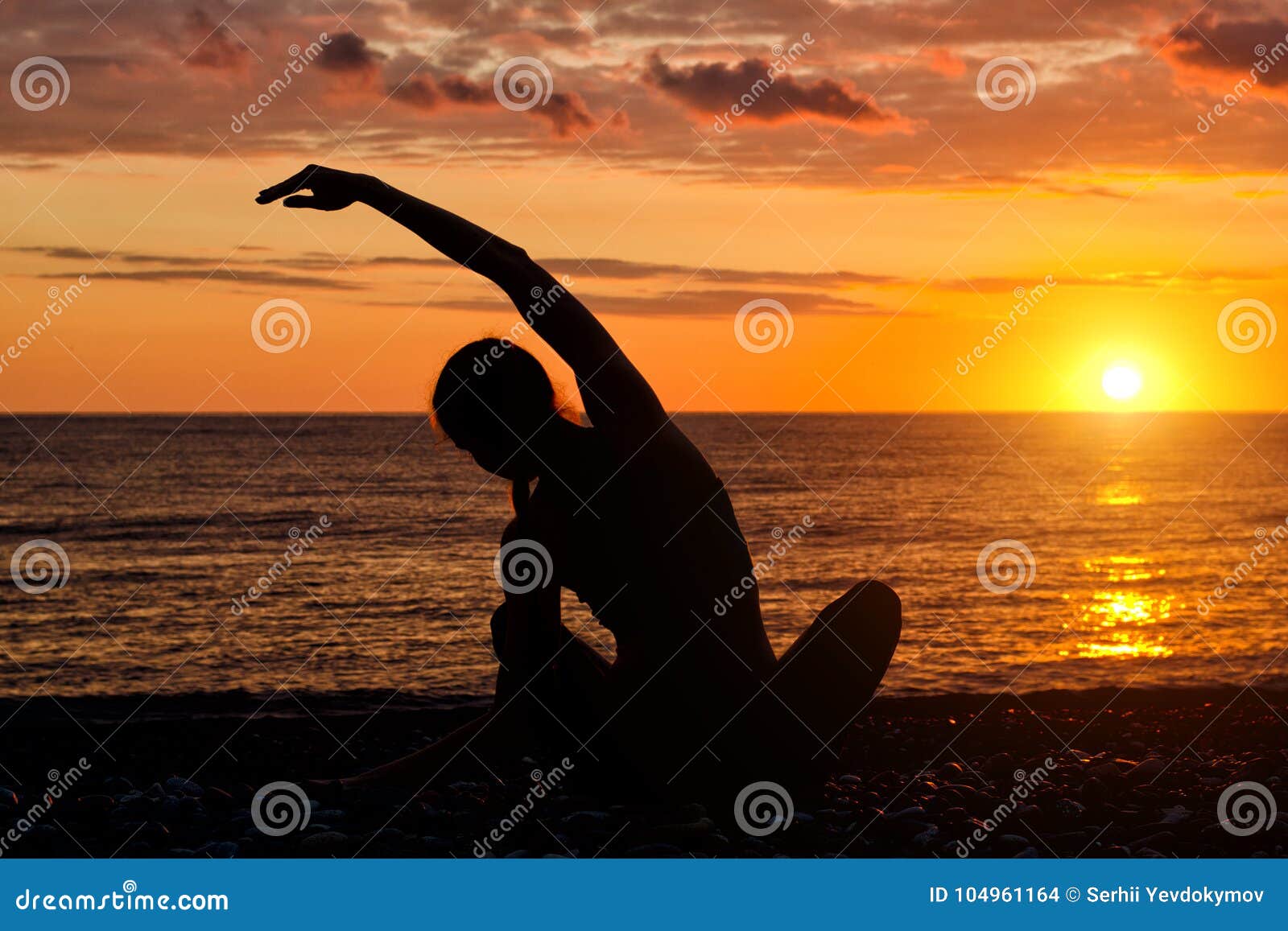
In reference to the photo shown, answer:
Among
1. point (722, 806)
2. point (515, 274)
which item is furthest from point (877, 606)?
point (515, 274)

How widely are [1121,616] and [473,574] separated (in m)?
15.6

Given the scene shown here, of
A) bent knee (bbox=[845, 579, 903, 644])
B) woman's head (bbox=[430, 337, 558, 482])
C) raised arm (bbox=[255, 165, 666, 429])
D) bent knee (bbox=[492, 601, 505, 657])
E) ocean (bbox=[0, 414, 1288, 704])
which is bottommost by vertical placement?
bent knee (bbox=[492, 601, 505, 657])

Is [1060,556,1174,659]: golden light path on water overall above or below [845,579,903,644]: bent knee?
above

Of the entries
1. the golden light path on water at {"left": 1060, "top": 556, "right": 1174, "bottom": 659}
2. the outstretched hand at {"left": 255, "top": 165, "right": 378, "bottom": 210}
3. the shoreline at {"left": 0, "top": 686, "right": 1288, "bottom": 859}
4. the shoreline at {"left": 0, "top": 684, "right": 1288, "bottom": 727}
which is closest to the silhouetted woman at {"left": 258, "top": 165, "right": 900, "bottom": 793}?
the outstretched hand at {"left": 255, "top": 165, "right": 378, "bottom": 210}

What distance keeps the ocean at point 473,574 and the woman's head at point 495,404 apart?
1.03ft

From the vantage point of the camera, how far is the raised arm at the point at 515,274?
4137 millimetres

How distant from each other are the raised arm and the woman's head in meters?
0.23

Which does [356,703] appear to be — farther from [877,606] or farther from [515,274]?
[515,274]

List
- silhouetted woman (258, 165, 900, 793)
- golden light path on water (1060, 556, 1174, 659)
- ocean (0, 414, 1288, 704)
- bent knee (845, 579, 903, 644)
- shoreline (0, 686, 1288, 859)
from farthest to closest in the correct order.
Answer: golden light path on water (1060, 556, 1174, 659)
ocean (0, 414, 1288, 704)
shoreline (0, 686, 1288, 859)
bent knee (845, 579, 903, 644)
silhouetted woman (258, 165, 900, 793)

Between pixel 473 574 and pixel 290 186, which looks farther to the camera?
pixel 473 574

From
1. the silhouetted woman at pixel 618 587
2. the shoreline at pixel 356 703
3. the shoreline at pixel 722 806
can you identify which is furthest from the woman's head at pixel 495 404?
the shoreline at pixel 356 703

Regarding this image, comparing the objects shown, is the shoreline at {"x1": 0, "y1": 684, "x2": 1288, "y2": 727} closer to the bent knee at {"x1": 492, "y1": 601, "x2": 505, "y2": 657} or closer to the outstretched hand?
the bent knee at {"x1": 492, "y1": 601, "x2": 505, "y2": 657}

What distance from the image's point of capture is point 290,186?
13.9 feet

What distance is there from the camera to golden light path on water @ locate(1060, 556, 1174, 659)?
20.2 meters
